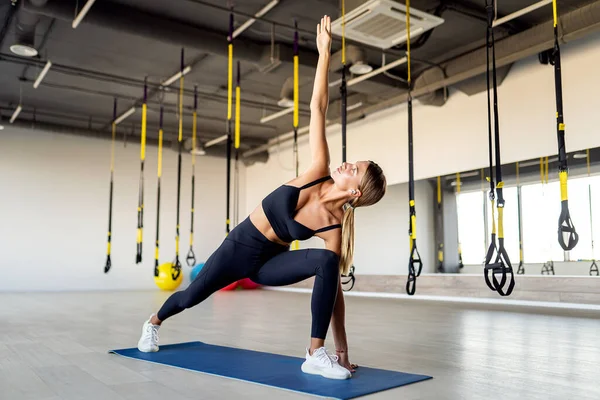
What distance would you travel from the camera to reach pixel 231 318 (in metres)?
4.93

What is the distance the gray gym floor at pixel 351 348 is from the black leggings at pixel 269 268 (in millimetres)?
378

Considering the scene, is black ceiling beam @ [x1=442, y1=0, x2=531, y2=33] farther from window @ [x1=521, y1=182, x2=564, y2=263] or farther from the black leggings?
the black leggings

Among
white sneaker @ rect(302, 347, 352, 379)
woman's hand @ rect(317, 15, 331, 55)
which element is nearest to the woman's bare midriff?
white sneaker @ rect(302, 347, 352, 379)

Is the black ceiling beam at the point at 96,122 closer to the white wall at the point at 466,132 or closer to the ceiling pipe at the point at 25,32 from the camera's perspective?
the white wall at the point at 466,132

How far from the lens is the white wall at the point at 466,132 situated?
5.98 metres

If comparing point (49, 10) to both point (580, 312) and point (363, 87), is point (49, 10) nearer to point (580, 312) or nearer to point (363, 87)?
point (363, 87)

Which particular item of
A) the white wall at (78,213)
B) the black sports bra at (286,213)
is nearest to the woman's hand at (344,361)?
the black sports bra at (286,213)

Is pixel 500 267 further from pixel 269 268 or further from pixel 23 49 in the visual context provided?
pixel 23 49

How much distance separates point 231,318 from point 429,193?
619 cm

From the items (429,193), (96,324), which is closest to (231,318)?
(96,324)

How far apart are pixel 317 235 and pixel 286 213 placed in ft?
0.55

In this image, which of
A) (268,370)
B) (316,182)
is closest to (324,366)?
(268,370)

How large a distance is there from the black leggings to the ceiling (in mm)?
3281

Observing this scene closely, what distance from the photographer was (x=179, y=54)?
285 inches
